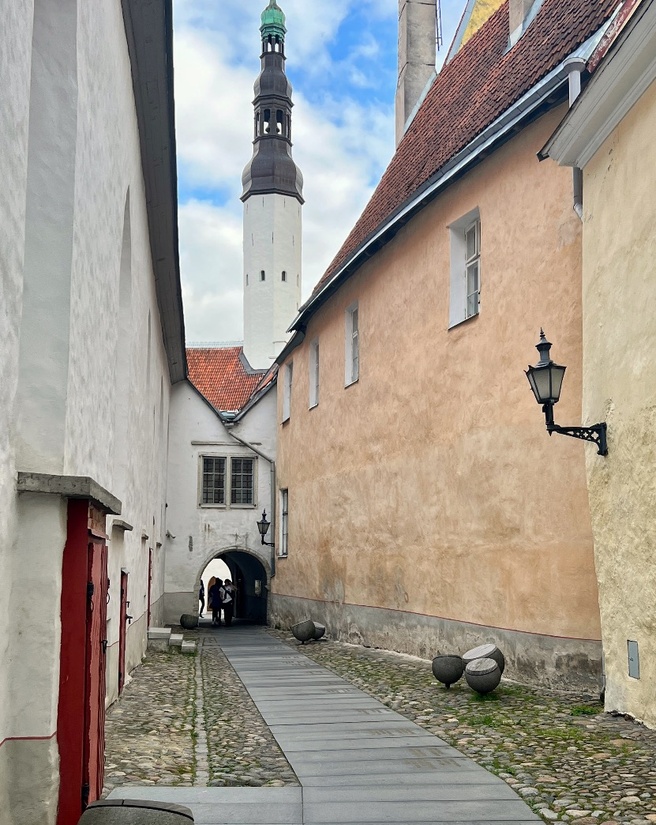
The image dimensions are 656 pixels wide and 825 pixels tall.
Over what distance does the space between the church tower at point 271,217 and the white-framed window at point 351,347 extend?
28.8 m

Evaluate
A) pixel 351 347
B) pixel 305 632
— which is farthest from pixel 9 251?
pixel 305 632

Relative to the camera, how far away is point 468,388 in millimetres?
12695

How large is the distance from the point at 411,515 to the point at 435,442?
1.49m

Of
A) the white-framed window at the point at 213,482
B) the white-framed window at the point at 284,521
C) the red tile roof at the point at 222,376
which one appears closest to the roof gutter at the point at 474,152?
the white-framed window at the point at 284,521

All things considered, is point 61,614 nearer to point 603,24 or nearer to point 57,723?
point 57,723

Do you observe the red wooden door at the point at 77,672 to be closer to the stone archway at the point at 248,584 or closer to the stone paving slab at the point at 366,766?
the stone paving slab at the point at 366,766

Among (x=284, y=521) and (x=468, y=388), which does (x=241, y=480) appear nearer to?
(x=284, y=521)

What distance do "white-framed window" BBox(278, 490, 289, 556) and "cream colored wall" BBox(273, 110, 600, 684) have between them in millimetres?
6257

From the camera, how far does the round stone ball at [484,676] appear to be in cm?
967

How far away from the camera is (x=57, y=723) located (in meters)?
4.86

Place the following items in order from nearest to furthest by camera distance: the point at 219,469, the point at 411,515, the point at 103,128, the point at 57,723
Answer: the point at 57,723, the point at 103,128, the point at 411,515, the point at 219,469

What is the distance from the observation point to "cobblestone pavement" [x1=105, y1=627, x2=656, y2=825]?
598 cm

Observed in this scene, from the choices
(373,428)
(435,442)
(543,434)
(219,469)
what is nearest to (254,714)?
(543,434)

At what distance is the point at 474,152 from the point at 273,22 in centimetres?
4444
